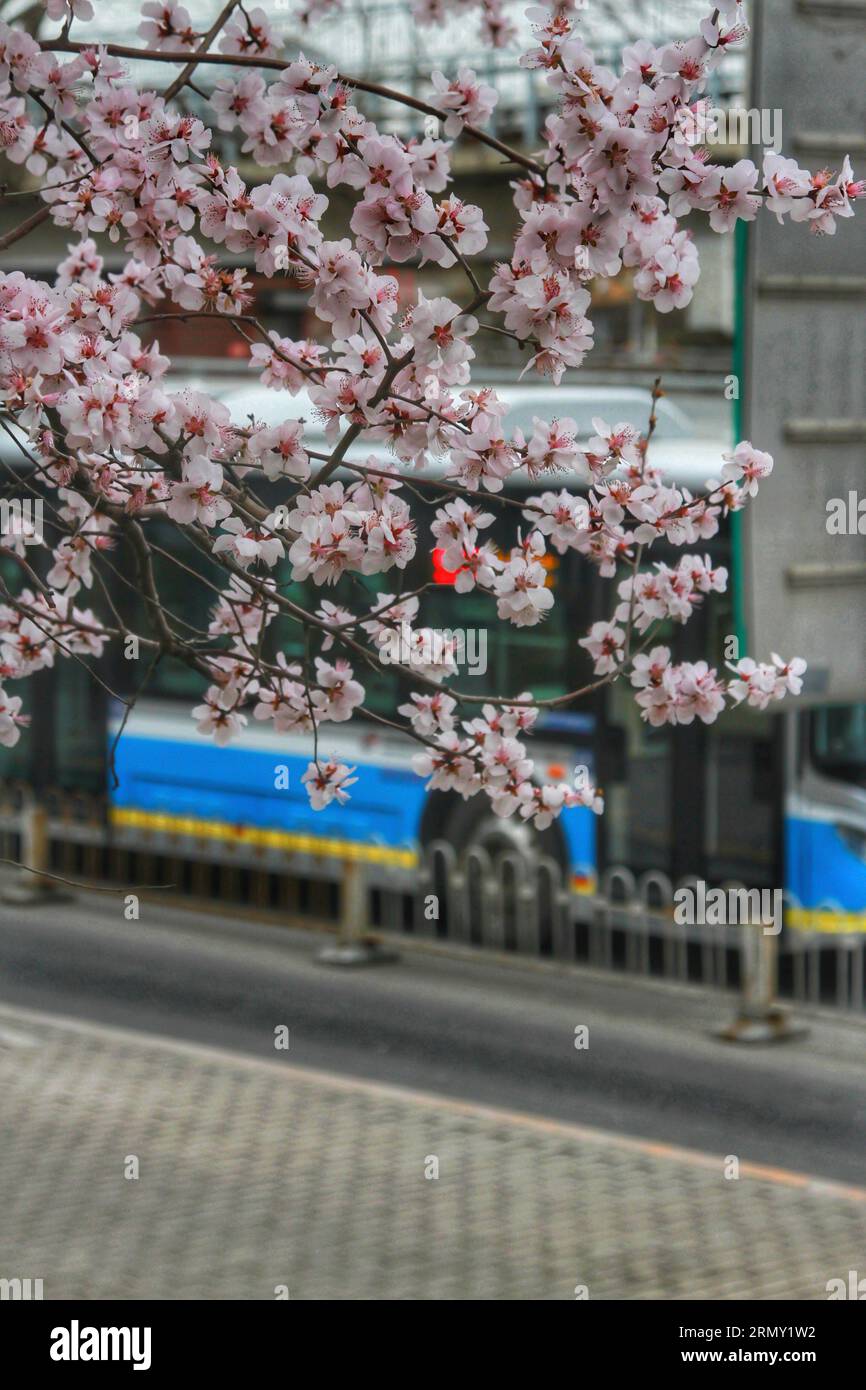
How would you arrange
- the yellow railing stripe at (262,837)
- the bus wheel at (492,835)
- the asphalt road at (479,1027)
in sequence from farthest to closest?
the yellow railing stripe at (262,837) → the bus wheel at (492,835) → the asphalt road at (479,1027)

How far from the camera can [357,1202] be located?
8.53 metres

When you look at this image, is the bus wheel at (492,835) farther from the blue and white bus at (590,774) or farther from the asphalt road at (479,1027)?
the asphalt road at (479,1027)

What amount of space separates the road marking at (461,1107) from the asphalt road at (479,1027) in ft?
0.44

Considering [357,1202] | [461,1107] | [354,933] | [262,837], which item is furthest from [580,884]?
[357,1202]

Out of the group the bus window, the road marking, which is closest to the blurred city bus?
the bus window

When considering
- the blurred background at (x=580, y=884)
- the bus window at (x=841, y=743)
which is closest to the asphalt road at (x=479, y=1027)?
the blurred background at (x=580, y=884)

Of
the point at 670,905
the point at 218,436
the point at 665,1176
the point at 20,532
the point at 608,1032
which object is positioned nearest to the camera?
the point at 218,436

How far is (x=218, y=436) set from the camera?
4043 mm

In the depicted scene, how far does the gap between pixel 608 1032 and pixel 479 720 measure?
23.7ft

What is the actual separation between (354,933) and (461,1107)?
3458 millimetres

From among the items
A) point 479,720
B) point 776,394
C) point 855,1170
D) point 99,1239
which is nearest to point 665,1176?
point 855,1170

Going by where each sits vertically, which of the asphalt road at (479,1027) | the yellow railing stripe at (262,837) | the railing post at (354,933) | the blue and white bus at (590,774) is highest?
the blue and white bus at (590,774)

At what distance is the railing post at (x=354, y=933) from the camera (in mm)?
13156

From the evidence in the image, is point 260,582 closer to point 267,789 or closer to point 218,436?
point 218,436
